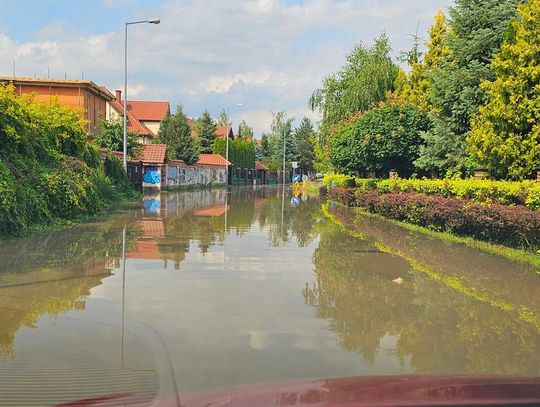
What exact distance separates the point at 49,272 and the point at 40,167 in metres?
7.37

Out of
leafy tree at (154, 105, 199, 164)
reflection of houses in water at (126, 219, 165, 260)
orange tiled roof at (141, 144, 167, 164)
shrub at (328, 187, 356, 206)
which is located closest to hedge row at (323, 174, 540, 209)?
shrub at (328, 187, 356, 206)

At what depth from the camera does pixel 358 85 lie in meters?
34.1

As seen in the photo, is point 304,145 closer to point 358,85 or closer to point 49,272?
point 358,85

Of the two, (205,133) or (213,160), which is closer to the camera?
(213,160)

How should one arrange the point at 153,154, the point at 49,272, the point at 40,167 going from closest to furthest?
the point at 49,272
the point at 40,167
the point at 153,154

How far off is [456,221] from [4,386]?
11922mm

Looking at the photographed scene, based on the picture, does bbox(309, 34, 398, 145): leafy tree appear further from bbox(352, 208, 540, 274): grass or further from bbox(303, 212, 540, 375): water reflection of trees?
bbox(303, 212, 540, 375): water reflection of trees

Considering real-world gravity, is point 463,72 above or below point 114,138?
above

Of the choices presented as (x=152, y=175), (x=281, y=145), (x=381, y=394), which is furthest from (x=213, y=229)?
(x=281, y=145)

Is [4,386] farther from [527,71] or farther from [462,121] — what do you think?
[462,121]

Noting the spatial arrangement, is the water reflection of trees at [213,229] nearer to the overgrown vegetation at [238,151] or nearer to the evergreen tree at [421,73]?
the evergreen tree at [421,73]

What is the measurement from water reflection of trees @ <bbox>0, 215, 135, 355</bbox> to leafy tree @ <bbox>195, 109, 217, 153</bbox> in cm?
5442

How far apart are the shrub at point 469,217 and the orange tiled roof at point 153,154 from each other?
2487 centimetres

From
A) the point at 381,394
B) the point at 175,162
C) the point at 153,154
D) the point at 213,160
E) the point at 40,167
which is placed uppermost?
the point at 213,160
